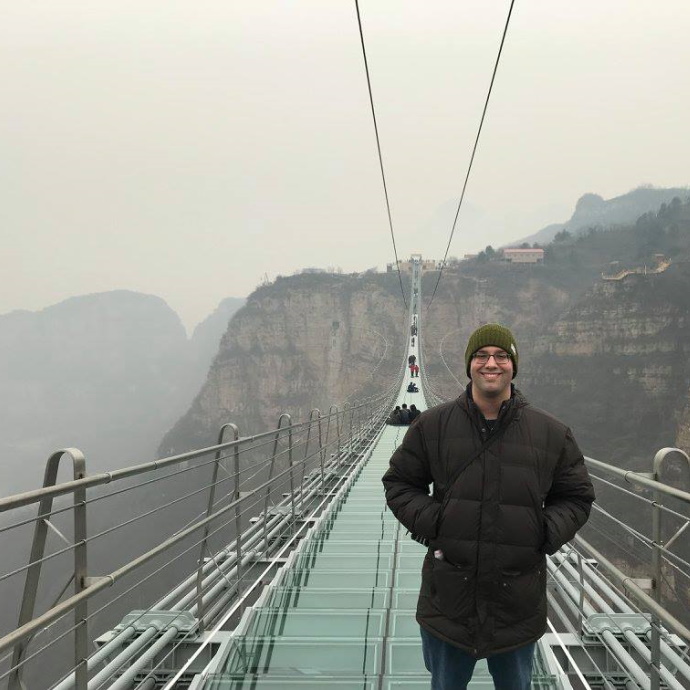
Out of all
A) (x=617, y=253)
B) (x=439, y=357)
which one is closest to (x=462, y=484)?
(x=439, y=357)

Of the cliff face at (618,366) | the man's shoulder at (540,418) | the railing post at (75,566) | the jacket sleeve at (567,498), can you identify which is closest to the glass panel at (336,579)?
the railing post at (75,566)

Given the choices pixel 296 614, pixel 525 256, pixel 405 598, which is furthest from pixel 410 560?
Answer: pixel 525 256

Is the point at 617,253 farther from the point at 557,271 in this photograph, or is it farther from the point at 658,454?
the point at 658,454

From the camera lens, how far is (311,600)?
3174mm

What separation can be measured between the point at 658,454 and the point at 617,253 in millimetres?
107310

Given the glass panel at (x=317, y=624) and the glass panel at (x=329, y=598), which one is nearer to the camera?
the glass panel at (x=317, y=624)

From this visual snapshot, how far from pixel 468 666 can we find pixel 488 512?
0.50 meters

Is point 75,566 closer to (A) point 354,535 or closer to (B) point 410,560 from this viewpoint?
(B) point 410,560

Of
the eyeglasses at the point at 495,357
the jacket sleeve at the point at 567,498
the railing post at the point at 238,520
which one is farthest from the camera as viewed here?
the railing post at the point at 238,520

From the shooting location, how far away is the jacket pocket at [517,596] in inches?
61.9

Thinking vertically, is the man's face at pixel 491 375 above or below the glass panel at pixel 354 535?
above

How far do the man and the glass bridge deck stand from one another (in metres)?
0.74

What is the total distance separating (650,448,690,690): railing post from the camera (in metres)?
2.00

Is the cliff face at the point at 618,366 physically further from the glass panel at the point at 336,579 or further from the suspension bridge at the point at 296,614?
the glass panel at the point at 336,579
